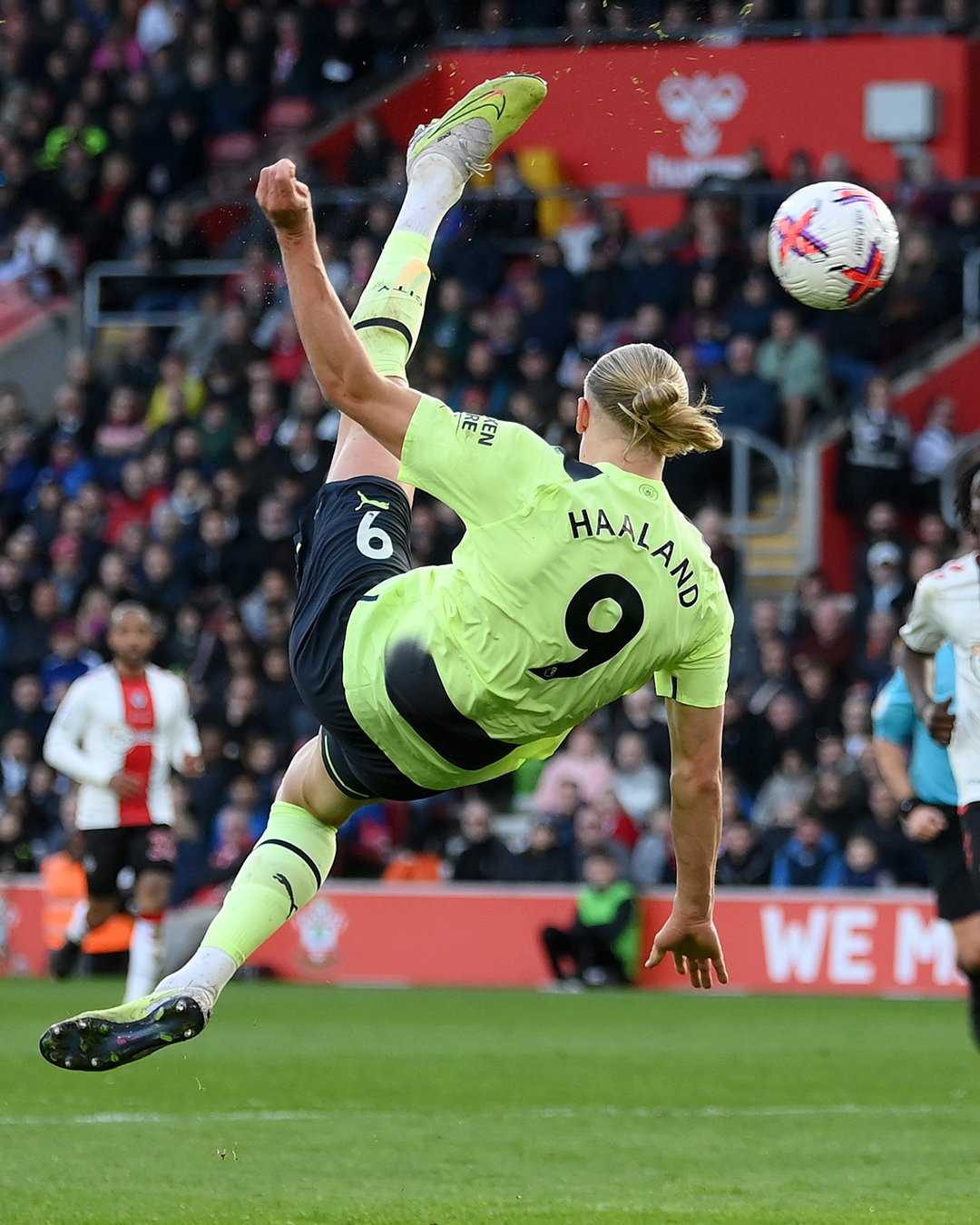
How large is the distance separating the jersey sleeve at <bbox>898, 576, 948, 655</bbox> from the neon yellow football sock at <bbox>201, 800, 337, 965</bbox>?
277cm

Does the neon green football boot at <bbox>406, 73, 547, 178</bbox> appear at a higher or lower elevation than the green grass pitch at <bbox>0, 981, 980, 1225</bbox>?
higher

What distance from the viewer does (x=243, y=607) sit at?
19109 millimetres

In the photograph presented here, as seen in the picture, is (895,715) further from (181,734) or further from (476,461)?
(181,734)

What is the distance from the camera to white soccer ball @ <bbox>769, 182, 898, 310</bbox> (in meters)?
7.29

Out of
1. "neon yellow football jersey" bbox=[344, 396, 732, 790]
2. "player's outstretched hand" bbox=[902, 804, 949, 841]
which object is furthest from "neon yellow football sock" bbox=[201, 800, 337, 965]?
"player's outstretched hand" bbox=[902, 804, 949, 841]

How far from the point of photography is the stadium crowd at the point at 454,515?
54.5ft

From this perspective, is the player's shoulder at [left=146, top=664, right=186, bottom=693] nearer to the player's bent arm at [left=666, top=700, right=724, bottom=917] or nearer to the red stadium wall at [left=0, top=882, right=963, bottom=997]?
the red stadium wall at [left=0, top=882, right=963, bottom=997]

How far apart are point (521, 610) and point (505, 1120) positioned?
137 inches

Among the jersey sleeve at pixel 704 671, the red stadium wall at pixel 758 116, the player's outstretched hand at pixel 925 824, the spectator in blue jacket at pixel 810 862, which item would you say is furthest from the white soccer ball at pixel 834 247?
the red stadium wall at pixel 758 116

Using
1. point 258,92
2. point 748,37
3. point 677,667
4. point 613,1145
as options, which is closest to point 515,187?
point 748,37

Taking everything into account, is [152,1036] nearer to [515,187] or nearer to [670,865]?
[670,865]

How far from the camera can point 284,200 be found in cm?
603

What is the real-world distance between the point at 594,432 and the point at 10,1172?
121 inches

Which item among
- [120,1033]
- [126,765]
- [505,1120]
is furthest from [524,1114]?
[126,765]
